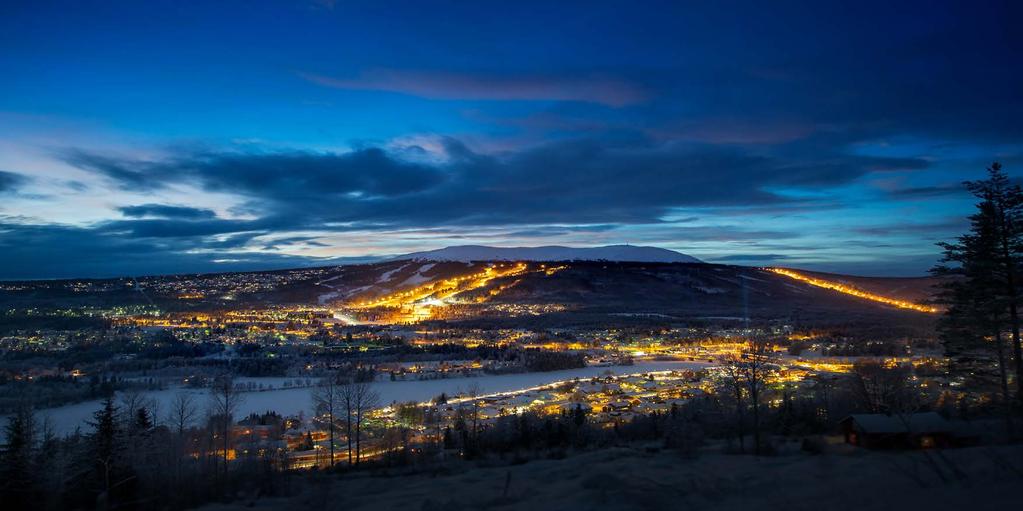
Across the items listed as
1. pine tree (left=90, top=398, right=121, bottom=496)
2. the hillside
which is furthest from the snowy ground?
the hillside

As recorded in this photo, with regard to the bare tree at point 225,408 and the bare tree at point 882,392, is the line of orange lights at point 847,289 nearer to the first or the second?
the bare tree at point 882,392

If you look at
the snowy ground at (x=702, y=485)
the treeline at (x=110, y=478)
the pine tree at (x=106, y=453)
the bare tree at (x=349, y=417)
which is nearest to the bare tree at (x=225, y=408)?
the treeline at (x=110, y=478)

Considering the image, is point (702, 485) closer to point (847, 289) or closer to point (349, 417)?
point (349, 417)

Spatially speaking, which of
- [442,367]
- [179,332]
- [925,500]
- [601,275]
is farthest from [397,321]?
[925,500]

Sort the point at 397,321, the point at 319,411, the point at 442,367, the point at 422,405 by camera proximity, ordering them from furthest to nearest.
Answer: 1. the point at 397,321
2. the point at 442,367
3. the point at 422,405
4. the point at 319,411

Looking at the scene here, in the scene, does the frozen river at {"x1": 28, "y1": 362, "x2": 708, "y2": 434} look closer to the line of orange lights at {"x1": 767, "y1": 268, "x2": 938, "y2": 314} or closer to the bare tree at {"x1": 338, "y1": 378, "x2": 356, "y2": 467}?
the bare tree at {"x1": 338, "y1": 378, "x2": 356, "y2": 467}

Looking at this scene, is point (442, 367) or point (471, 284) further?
point (471, 284)

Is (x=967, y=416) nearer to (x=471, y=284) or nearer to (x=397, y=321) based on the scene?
(x=397, y=321)
